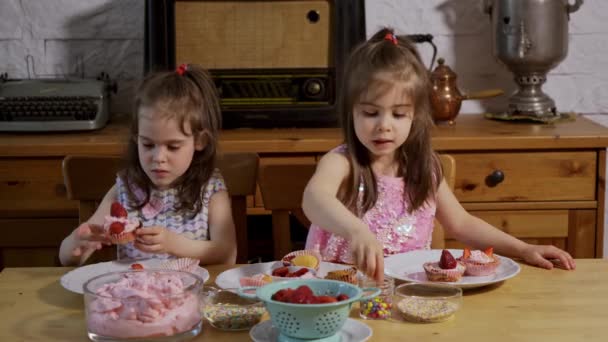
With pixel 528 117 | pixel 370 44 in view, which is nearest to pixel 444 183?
pixel 370 44

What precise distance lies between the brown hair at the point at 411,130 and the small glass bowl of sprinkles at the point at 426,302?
56cm

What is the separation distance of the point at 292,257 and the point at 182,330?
0.30 meters

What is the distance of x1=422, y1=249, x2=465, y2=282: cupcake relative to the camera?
1.38 m

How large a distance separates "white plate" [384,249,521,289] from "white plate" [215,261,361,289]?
0.09 meters

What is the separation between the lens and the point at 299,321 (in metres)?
1.10

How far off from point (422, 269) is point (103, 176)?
2.30 ft

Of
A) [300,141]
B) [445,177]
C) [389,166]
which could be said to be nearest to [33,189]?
[300,141]

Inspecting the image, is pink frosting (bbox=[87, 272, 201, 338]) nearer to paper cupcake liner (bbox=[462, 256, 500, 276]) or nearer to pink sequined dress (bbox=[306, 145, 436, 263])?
paper cupcake liner (bbox=[462, 256, 500, 276])

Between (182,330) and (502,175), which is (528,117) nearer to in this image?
(502,175)

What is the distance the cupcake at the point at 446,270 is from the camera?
4.53 feet

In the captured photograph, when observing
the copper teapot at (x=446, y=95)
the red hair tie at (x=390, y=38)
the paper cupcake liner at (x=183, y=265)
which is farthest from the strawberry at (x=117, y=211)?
the copper teapot at (x=446, y=95)

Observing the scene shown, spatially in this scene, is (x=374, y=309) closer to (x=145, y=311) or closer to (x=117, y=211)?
(x=145, y=311)

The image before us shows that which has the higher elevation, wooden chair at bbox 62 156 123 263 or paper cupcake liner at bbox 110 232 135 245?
wooden chair at bbox 62 156 123 263

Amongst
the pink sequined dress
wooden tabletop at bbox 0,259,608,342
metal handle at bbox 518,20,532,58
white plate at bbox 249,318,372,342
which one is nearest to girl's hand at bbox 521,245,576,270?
wooden tabletop at bbox 0,259,608,342
